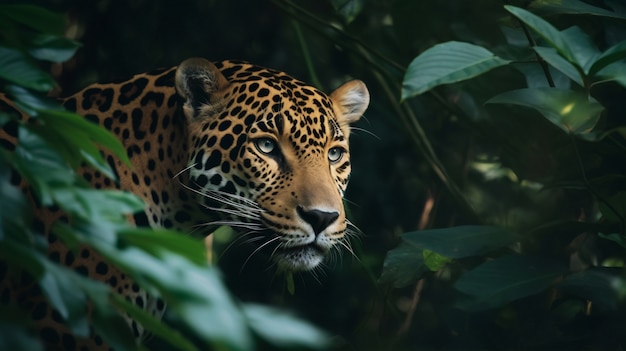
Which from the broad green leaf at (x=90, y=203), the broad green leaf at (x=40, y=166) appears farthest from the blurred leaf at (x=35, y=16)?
the broad green leaf at (x=90, y=203)

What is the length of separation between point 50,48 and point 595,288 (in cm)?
168

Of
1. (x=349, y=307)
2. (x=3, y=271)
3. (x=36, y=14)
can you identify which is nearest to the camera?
(x=36, y=14)

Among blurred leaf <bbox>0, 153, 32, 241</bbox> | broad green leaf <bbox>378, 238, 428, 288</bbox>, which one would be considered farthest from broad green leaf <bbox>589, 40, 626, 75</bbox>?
blurred leaf <bbox>0, 153, 32, 241</bbox>

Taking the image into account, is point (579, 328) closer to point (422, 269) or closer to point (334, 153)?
point (422, 269)

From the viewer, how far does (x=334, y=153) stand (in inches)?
143

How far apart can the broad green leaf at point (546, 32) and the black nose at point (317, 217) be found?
1.05 m

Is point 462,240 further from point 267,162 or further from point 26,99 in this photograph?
point 26,99

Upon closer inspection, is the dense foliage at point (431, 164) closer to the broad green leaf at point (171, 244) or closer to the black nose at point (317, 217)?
the broad green leaf at point (171, 244)

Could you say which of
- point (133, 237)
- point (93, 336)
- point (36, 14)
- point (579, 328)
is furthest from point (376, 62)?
point (133, 237)

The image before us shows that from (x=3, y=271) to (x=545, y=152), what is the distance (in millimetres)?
2232

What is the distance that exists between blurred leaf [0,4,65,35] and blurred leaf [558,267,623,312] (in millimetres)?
1652

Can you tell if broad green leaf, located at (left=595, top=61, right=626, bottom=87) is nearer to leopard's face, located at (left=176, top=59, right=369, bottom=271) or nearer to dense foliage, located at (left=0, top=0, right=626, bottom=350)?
dense foliage, located at (left=0, top=0, right=626, bottom=350)

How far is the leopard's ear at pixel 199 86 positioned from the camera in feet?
11.3

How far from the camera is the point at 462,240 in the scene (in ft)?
9.85
